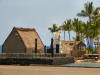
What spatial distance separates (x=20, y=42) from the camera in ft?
124

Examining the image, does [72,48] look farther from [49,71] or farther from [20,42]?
[49,71]

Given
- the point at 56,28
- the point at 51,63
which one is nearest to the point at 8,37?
the point at 51,63

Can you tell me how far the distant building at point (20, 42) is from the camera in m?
37.5

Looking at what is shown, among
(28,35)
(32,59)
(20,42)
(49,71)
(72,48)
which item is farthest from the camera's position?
(72,48)

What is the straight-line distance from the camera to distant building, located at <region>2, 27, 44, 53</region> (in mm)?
37531

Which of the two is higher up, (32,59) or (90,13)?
(90,13)

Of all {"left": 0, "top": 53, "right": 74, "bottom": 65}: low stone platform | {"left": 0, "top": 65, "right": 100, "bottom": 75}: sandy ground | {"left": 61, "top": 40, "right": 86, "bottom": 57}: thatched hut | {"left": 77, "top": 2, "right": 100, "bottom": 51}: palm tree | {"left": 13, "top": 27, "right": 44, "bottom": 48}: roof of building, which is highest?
{"left": 77, "top": 2, "right": 100, "bottom": 51}: palm tree

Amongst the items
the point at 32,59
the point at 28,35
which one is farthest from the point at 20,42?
the point at 32,59

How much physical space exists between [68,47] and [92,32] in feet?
26.0

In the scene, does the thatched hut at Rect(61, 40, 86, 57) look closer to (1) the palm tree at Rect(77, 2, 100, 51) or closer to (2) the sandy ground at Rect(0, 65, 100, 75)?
(1) the palm tree at Rect(77, 2, 100, 51)

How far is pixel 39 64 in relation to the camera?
27.1 metres

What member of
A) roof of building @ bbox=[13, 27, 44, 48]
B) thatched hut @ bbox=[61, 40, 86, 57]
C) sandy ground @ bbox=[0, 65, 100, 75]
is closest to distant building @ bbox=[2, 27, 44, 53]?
roof of building @ bbox=[13, 27, 44, 48]

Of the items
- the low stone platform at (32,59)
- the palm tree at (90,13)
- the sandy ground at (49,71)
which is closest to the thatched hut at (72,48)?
the palm tree at (90,13)

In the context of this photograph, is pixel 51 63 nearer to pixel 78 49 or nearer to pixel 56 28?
pixel 78 49
